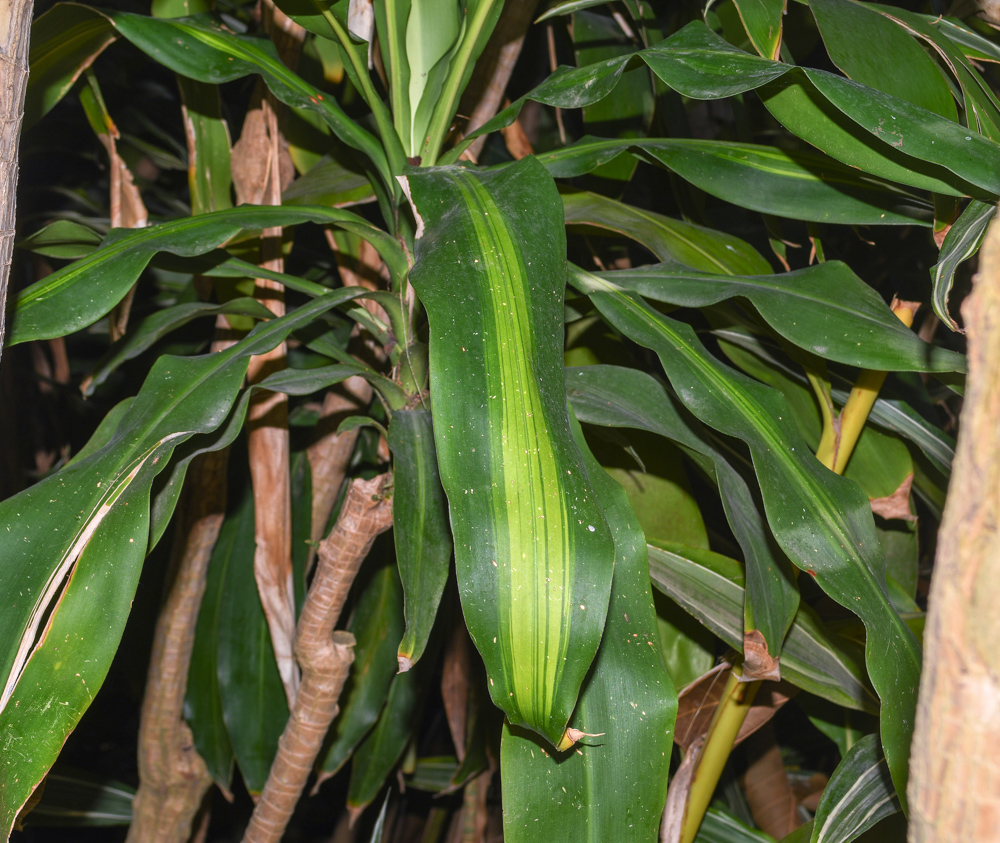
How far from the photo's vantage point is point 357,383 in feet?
2.70

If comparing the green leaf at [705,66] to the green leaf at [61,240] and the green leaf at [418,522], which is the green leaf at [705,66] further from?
the green leaf at [61,240]

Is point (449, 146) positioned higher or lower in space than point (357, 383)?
higher

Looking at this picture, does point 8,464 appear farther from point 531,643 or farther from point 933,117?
point 933,117

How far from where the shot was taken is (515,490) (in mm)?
309

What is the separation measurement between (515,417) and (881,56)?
44 cm

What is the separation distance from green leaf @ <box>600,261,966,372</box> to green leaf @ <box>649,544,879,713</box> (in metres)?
0.21

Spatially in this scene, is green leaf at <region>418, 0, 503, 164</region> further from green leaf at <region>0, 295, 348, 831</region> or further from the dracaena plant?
green leaf at <region>0, 295, 348, 831</region>

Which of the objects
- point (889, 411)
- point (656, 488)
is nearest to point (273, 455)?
point (656, 488)

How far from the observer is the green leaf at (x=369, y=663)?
2.80 ft

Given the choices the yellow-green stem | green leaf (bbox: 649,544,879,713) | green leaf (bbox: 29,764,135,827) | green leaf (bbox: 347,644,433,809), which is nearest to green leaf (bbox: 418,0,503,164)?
green leaf (bbox: 649,544,879,713)

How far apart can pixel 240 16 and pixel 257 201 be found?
0.45m

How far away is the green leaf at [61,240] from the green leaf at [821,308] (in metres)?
0.49

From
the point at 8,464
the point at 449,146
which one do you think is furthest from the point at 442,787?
the point at 449,146

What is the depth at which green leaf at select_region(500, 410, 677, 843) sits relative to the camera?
0.40 m
